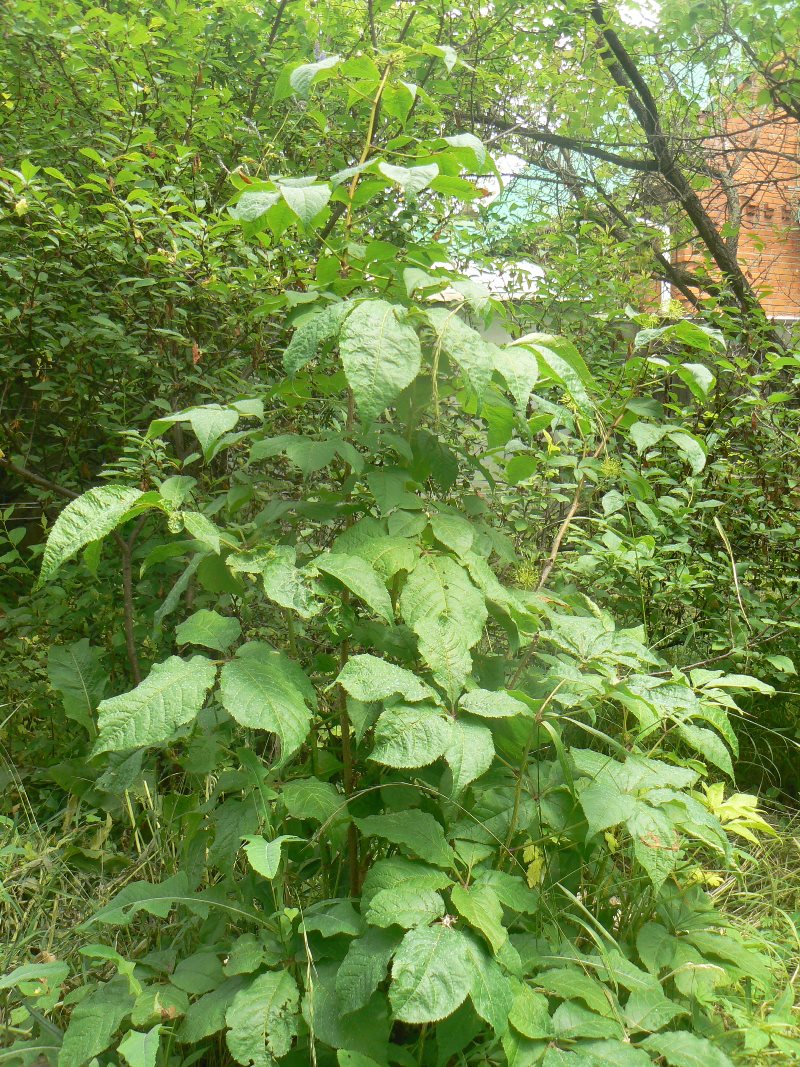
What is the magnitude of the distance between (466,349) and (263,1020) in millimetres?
1015

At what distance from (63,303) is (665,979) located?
2508 millimetres

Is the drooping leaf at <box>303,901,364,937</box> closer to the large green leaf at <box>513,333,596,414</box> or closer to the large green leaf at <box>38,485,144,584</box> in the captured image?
the large green leaf at <box>38,485,144,584</box>

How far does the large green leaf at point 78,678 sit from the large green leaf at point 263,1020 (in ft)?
4.16

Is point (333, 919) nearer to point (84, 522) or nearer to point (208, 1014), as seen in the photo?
point (208, 1014)

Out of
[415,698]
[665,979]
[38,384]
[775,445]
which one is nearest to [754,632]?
[775,445]

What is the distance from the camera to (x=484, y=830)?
4.73 feet

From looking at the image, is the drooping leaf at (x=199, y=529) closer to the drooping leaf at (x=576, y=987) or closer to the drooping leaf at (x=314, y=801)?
the drooping leaf at (x=314, y=801)

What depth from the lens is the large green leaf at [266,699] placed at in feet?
3.71

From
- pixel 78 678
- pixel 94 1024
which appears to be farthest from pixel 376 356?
pixel 78 678

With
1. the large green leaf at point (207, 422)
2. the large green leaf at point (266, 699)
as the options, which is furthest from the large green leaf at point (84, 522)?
the large green leaf at point (266, 699)

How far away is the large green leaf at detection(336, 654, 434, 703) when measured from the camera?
1.21m

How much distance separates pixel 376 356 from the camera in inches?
45.9

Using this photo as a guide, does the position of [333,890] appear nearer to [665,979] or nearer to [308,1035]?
[308,1035]

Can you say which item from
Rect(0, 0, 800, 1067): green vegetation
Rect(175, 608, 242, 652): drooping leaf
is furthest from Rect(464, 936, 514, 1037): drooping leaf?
Rect(175, 608, 242, 652): drooping leaf
